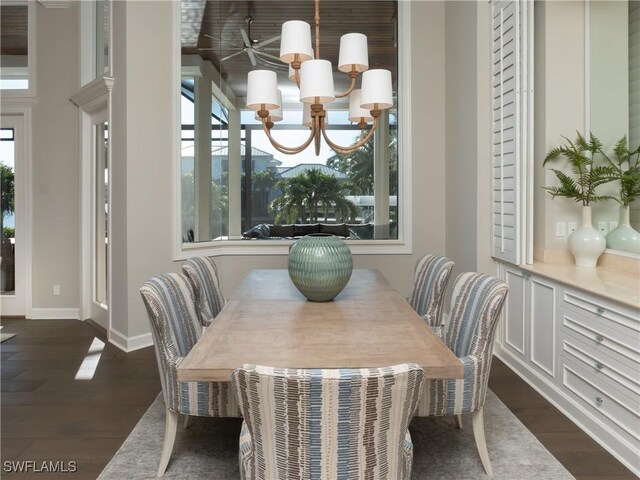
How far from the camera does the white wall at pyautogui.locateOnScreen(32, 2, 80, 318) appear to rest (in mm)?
4953

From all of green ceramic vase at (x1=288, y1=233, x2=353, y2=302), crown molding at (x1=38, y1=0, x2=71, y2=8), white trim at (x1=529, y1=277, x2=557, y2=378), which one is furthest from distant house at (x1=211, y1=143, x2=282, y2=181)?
white trim at (x1=529, y1=277, x2=557, y2=378)

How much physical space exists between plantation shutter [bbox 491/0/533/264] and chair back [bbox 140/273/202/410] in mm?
2306

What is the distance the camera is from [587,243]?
3111mm

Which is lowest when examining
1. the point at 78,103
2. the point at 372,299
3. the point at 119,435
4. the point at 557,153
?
the point at 119,435

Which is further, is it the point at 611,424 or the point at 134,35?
the point at 134,35

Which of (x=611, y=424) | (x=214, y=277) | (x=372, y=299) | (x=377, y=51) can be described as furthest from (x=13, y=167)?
(x=611, y=424)

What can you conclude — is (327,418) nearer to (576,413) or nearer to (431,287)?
(431,287)

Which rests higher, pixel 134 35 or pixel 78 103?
pixel 134 35

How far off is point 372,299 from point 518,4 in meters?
2.30

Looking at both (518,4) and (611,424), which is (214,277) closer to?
(611,424)

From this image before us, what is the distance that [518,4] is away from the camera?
3287 millimetres

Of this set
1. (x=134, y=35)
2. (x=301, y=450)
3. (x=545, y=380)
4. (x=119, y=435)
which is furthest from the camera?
(x=134, y=35)

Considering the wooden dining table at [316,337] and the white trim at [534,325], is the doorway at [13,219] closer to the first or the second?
the wooden dining table at [316,337]

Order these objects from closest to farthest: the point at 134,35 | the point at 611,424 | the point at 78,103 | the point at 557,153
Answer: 1. the point at 611,424
2. the point at 557,153
3. the point at 134,35
4. the point at 78,103
